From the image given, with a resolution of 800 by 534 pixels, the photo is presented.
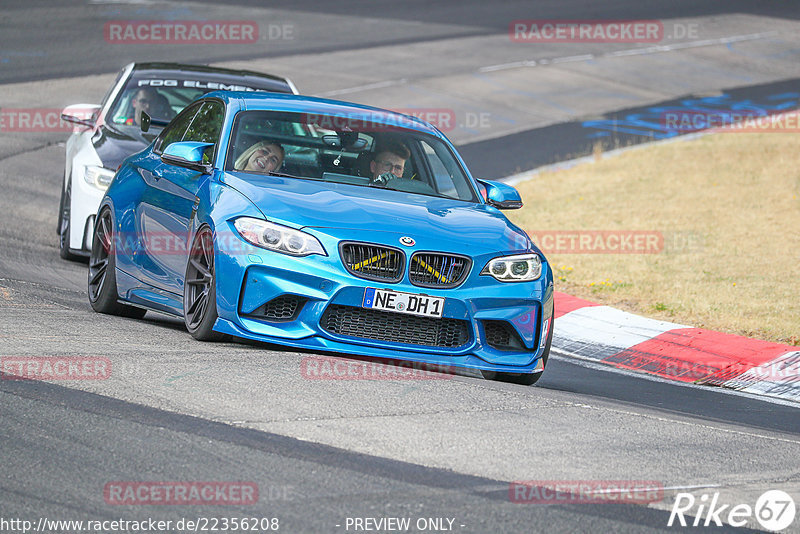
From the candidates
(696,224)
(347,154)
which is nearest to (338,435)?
(347,154)

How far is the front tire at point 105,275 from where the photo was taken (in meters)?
8.84

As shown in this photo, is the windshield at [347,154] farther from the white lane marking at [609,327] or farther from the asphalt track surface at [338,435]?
the white lane marking at [609,327]

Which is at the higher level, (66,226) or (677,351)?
(66,226)

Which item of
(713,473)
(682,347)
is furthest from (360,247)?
(682,347)

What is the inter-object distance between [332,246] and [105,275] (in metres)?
2.53

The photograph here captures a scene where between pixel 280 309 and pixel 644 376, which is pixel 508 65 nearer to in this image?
pixel 644 376

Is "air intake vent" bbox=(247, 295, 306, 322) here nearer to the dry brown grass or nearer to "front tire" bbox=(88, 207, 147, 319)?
"front tire" bbox=(88, 207, 147, 319)

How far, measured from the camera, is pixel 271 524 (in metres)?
4.52

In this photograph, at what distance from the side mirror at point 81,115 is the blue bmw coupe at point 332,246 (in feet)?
12.2

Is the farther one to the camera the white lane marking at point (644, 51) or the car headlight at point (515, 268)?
the white lane marking at point (644, 51)

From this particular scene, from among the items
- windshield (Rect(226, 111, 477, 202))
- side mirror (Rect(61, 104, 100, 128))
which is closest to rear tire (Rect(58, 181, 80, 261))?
side mirror (Rect(61, 104, 100, 128))

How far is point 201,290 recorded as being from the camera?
754 centimetres

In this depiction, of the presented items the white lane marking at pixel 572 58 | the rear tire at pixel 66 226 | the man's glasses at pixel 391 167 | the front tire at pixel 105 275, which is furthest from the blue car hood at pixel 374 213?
the white lane marking at pixel 572 58

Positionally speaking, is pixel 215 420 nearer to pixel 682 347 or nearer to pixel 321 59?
pixel 682 347
